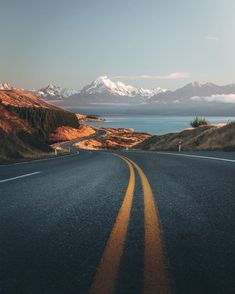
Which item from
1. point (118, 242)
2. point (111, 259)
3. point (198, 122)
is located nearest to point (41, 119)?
point (198, 122)

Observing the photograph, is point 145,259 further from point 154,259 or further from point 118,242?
point 118,242

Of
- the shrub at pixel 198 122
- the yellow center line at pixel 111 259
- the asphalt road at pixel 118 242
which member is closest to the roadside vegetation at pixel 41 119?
the shrub at pixel 198 122

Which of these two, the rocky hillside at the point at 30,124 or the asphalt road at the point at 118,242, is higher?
the asphalt road at the point at 118,242

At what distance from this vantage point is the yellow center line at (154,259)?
2.45m

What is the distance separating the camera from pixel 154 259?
299 centimetres

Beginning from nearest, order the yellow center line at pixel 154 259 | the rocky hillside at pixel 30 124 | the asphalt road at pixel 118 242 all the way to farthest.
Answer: the yellow center line at pixel 154 259 < the asphalt road at pixel 118 242 < the rocky hillside at pixel 30 124

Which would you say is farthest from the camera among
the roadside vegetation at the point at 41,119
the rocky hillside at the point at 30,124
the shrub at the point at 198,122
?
the roadside vegetation at the point at 41,119

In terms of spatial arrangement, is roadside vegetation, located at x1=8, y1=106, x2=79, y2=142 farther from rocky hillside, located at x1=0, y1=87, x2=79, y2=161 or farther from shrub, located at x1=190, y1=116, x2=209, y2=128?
shrub, located at x1=190, y1=116, x2=209, y2=128

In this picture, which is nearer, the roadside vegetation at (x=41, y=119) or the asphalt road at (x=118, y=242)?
the asphalt road at (x=118, y=242)

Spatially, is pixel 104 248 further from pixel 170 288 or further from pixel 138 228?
pixel 170 288

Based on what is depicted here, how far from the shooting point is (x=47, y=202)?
19.1ft

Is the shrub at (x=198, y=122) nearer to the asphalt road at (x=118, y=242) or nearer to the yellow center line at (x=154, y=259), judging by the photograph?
the asphalt road at (x=118, y=242)

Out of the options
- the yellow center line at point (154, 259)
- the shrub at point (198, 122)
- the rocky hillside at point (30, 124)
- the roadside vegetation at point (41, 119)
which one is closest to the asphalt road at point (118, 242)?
the yellow center line at point (154, 259)

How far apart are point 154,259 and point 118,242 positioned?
602 mm
